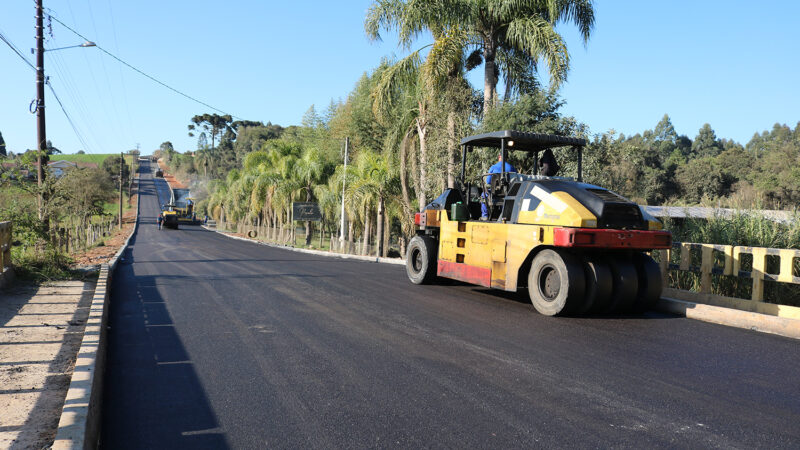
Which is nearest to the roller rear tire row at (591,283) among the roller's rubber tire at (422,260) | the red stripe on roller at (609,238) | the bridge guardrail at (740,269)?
the red stripe on roller at (609,238)

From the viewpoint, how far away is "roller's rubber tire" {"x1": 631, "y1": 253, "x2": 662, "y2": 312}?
27.4ft

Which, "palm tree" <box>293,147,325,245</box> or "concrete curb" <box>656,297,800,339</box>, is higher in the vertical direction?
"palm tree" <box>293,147,325,245</box>

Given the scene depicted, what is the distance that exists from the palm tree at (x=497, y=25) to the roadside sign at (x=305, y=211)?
15767mm

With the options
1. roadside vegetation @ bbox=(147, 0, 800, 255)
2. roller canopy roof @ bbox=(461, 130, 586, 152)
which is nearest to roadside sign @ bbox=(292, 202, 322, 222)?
roadside vegetation @ bbox=(147, 0, 800, 255)

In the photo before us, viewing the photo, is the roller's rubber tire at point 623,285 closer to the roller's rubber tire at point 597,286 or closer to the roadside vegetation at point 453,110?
the roller's rubber tire at point 597,286

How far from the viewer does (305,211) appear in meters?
35.4

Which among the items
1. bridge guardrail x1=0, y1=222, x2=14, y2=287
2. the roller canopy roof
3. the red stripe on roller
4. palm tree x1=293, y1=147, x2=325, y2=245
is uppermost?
palm tree x1=293, y1=147, x2=325, y2=245

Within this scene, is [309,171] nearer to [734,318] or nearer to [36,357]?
[734,318]

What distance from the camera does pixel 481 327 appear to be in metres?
7.26

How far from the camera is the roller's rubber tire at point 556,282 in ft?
25.8

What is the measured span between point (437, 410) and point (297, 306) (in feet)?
15.8

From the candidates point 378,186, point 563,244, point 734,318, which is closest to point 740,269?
point 734,318

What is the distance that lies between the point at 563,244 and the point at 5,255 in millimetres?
9602

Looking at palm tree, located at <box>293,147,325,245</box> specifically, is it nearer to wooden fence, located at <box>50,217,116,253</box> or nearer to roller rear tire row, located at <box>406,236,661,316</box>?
wooden fence, located at <box>50,217,116,253</box>
